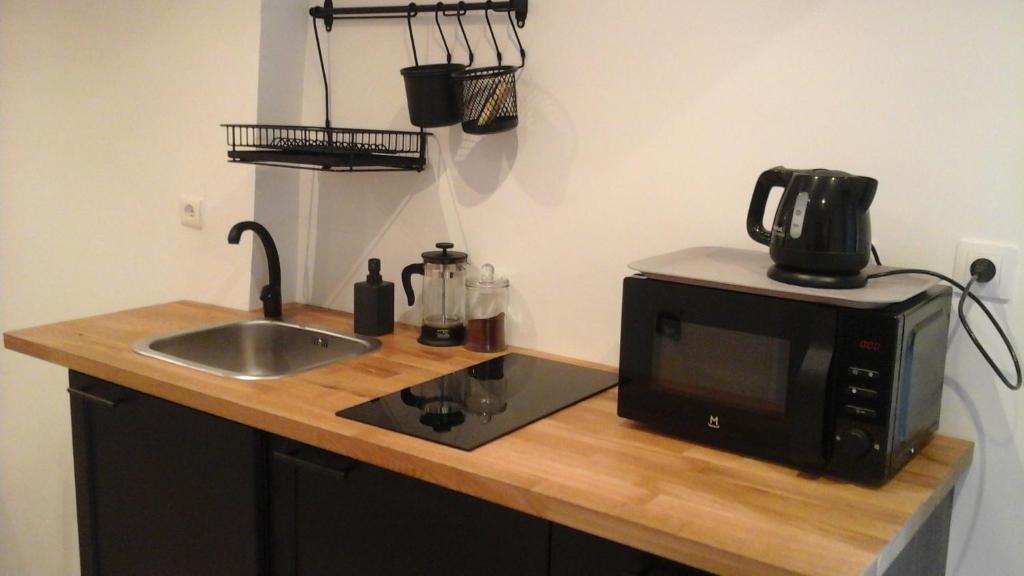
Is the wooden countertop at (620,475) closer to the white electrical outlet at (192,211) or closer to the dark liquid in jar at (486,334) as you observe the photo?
the dark liquid in jar at (486,334)

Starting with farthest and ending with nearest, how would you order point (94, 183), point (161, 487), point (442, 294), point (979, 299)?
1. point (94, 183)
2. point (442, 294)
3. point (161, 487)
4. point (979, 299)

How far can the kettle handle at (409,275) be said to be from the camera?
2.01m

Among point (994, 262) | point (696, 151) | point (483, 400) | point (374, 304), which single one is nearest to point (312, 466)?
point (483, 400)

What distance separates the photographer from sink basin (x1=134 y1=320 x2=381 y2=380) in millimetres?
2016

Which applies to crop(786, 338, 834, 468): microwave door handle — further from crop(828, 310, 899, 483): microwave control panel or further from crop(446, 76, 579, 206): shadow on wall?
crop(446, 76, 579, 206): shadow on wall

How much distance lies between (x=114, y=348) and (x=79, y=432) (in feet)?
0.70

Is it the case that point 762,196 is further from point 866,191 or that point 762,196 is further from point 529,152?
point 529,152

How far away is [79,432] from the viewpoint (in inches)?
75.0

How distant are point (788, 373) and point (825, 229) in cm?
22

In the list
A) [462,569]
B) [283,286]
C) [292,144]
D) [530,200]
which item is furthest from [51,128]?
[462,569]

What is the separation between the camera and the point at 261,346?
2.15 m

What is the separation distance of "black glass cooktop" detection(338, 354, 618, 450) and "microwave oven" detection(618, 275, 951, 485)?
0.61ft

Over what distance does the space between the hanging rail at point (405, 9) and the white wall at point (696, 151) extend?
31mm

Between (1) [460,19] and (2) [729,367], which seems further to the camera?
(1) [460,19]
